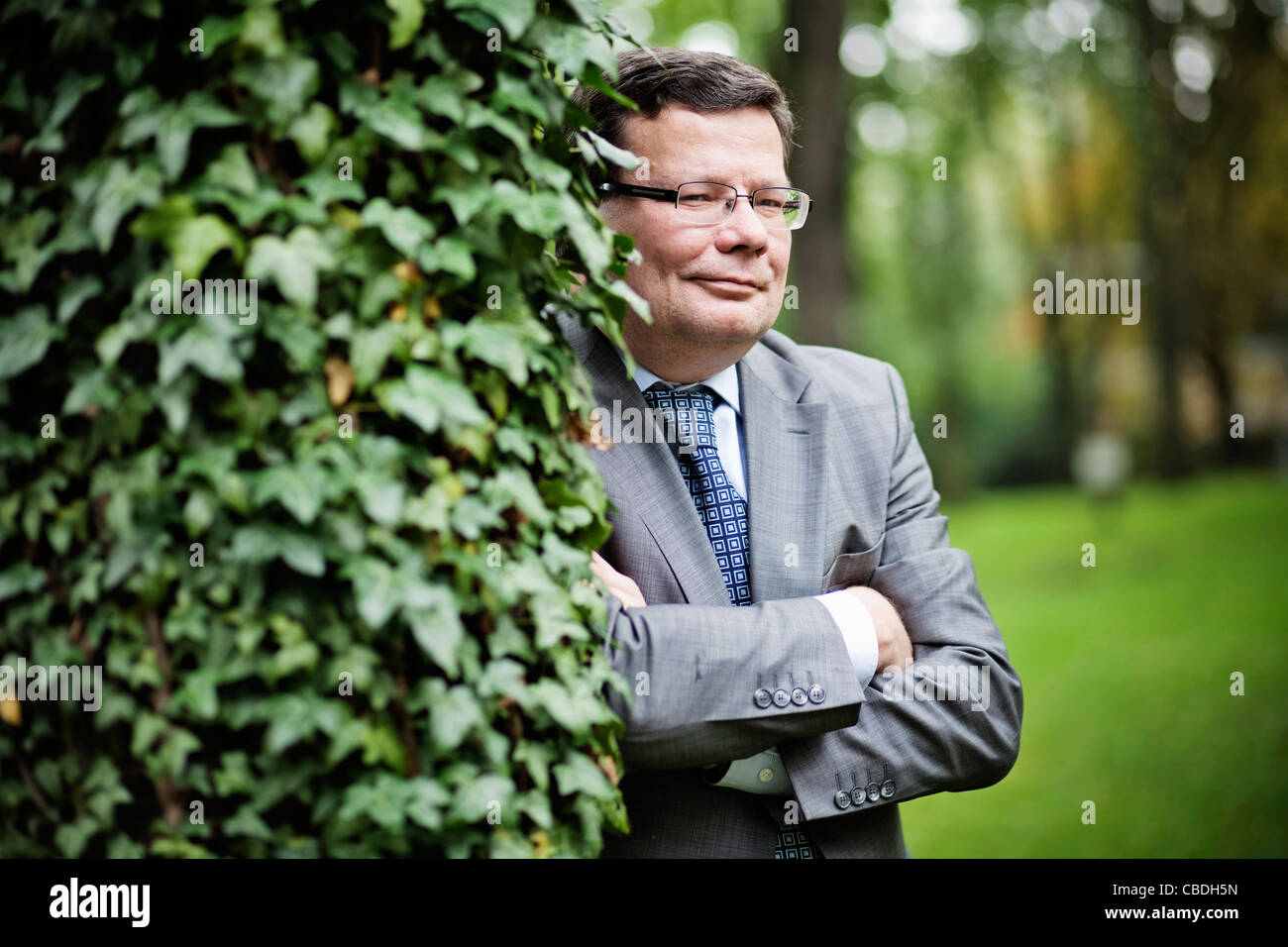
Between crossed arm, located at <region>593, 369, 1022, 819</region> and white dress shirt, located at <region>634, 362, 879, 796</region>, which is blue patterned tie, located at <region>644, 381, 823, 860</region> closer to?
white dress shirt, located at <region>634, 362, 879, 796</region>

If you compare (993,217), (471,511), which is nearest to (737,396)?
(471,511)

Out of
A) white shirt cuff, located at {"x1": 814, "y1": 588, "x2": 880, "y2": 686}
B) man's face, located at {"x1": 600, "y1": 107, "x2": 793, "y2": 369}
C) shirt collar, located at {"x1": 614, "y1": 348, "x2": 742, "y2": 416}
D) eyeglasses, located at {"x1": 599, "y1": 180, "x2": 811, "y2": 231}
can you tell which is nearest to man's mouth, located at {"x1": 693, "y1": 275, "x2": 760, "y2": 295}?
man's face, located at {"x1": 600, "y1": 107, "x2": 793, "y2": 369}

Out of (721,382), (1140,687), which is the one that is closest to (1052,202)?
(1140,687)

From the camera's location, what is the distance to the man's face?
2.95 m

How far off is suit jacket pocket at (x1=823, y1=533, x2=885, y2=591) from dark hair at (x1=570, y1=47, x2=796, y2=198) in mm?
1199

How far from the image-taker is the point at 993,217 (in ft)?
109

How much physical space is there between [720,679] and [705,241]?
1.14 metres

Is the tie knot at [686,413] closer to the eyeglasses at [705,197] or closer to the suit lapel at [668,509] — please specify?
the suit lapel at [668,509]

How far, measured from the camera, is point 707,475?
3061 mm

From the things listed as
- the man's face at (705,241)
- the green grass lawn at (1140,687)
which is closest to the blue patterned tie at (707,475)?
the man's face at (705,241)

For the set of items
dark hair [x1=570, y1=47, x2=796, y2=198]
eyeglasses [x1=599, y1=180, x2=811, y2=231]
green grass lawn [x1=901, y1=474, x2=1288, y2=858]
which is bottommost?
green grass lawn [x1=901, y1=474, x2=1288, y2=858]

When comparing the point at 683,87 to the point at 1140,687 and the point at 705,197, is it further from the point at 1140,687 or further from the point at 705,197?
the point at 1140,687
